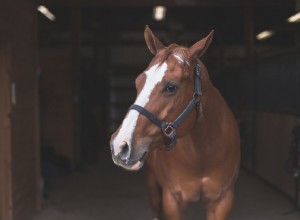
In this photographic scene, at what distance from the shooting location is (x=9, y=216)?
148 inches

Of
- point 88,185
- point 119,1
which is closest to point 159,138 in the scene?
point 119,1

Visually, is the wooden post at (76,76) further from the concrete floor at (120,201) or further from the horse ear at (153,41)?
the horse ear at (153,41)

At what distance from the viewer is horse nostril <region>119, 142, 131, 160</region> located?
193 cm

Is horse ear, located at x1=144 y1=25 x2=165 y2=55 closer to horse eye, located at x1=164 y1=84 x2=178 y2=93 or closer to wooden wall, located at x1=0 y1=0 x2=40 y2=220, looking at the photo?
horse eye, located at x1=164 y1=84 x2=178 y2=93

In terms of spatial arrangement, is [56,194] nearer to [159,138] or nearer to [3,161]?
[3,161]

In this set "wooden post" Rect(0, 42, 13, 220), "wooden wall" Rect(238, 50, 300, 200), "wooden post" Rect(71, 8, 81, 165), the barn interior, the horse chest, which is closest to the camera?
the horse chest

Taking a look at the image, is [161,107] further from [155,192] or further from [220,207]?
[155,192]

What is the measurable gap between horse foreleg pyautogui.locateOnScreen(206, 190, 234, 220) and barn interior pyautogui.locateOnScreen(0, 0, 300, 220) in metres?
1.74

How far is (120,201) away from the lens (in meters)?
5.34

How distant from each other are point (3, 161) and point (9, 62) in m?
0.78

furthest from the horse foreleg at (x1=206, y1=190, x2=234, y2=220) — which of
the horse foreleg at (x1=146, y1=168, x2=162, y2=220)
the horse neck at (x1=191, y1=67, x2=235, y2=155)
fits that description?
the horse foreleg at (x1=146, y1=168, x2=162, y2=220)

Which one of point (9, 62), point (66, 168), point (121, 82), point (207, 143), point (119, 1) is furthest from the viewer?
point (121, 82)

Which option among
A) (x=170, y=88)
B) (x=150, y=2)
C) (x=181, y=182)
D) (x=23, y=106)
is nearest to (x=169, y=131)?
(x=170, y=88)

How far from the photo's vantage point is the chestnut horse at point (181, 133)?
6.64ft
